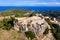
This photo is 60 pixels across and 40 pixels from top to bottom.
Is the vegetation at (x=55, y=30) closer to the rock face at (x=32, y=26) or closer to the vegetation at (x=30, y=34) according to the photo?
the rock face at (x=32, y=26)

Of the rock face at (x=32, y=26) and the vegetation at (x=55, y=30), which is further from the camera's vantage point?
the vegetation at (x=55, y=30)

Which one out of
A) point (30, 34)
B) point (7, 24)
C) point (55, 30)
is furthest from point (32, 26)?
point (55, 30)

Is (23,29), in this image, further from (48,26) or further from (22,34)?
(48,26)

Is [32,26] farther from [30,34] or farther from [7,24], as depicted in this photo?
[7,24]

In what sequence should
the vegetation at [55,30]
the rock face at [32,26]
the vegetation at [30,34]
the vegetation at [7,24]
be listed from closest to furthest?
1. the vegetation at [30,34]
2. the vegetation at [7,24]
3. the rock face at [32,26]
4. the vegetation at [55,30]

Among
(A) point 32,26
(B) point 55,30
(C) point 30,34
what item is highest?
(A) point 32,26

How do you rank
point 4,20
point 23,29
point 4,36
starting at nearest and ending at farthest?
point 4,36 → point 23,29 → point 4,20

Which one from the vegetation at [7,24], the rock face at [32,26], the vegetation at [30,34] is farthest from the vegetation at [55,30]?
the vegetation at [7,24]

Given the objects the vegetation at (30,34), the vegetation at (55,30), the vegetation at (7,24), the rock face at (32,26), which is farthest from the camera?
the vegetation at (55,30)

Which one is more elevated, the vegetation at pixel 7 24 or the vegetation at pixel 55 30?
the vegetation at pixel 7 24

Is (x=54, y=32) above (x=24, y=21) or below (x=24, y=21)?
below

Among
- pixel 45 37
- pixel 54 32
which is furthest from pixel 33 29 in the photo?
pixel 54 32
